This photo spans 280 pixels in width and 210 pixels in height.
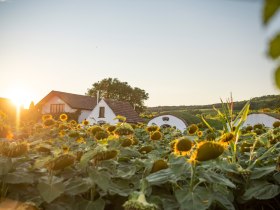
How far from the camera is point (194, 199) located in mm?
1537

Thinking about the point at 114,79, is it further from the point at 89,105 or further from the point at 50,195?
the point at 50,195

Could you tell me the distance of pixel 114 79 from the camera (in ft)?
234

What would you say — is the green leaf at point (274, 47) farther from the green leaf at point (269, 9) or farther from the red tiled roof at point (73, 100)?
the red tiled roof at point (73, 100)

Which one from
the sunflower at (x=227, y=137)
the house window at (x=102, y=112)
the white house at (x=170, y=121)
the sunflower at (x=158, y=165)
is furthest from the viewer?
the house window at (x=102, y=112)

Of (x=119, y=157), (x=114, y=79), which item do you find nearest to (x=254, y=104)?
(x=114, y=79)

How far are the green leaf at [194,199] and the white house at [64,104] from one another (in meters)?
41.7

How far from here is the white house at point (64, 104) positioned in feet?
141

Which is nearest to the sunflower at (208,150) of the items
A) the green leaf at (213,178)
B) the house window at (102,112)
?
the green leaf at (213,178)

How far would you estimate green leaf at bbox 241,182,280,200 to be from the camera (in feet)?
6.00

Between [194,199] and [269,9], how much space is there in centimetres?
147

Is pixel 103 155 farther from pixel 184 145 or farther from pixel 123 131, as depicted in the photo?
pixel 123 131

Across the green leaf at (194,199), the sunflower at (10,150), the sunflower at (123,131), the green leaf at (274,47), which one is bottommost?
the green leaf at (194,199)

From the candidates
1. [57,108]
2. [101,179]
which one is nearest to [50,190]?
[101,179]

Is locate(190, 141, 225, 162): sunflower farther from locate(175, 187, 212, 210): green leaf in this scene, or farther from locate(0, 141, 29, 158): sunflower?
locate(0, 141, 29, 158): sunflower
